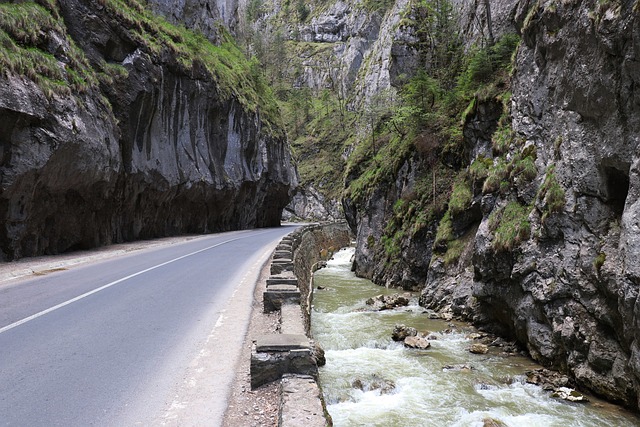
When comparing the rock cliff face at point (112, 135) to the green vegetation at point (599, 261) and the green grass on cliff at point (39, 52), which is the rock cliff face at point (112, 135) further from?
the green vegetation at point (599, 261)

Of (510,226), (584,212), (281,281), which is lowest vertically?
(281,281)

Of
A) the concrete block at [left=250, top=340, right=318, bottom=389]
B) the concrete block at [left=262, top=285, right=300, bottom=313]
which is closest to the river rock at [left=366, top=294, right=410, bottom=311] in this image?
the concrete block at [left=262, top=285, right=300, bottom=313]

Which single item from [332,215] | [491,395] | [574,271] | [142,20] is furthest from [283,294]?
[332,215]

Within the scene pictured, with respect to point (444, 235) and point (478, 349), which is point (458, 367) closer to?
point (478, 349)

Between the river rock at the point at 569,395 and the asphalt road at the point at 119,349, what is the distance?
6623 mm

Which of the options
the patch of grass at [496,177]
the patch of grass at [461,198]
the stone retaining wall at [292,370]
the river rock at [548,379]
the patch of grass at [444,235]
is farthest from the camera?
the patch of grass at [444,235]

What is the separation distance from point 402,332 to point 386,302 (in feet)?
14.8

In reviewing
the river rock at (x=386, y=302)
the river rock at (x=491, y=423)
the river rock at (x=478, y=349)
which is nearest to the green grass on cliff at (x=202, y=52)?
the river rock at (x=386, y=302)

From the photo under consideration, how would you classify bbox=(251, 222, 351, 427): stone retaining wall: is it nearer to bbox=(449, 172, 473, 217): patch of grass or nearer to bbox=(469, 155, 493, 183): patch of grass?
bbox=(469, 155, 493, 183): patch of grass

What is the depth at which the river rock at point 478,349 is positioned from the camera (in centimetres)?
1143

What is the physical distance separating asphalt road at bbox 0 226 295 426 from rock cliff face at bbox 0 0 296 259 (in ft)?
19.5

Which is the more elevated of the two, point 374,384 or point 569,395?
point 569,395

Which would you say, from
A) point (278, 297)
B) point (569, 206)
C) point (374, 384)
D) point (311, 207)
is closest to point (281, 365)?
point (278, 297)

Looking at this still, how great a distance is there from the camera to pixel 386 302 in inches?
673
